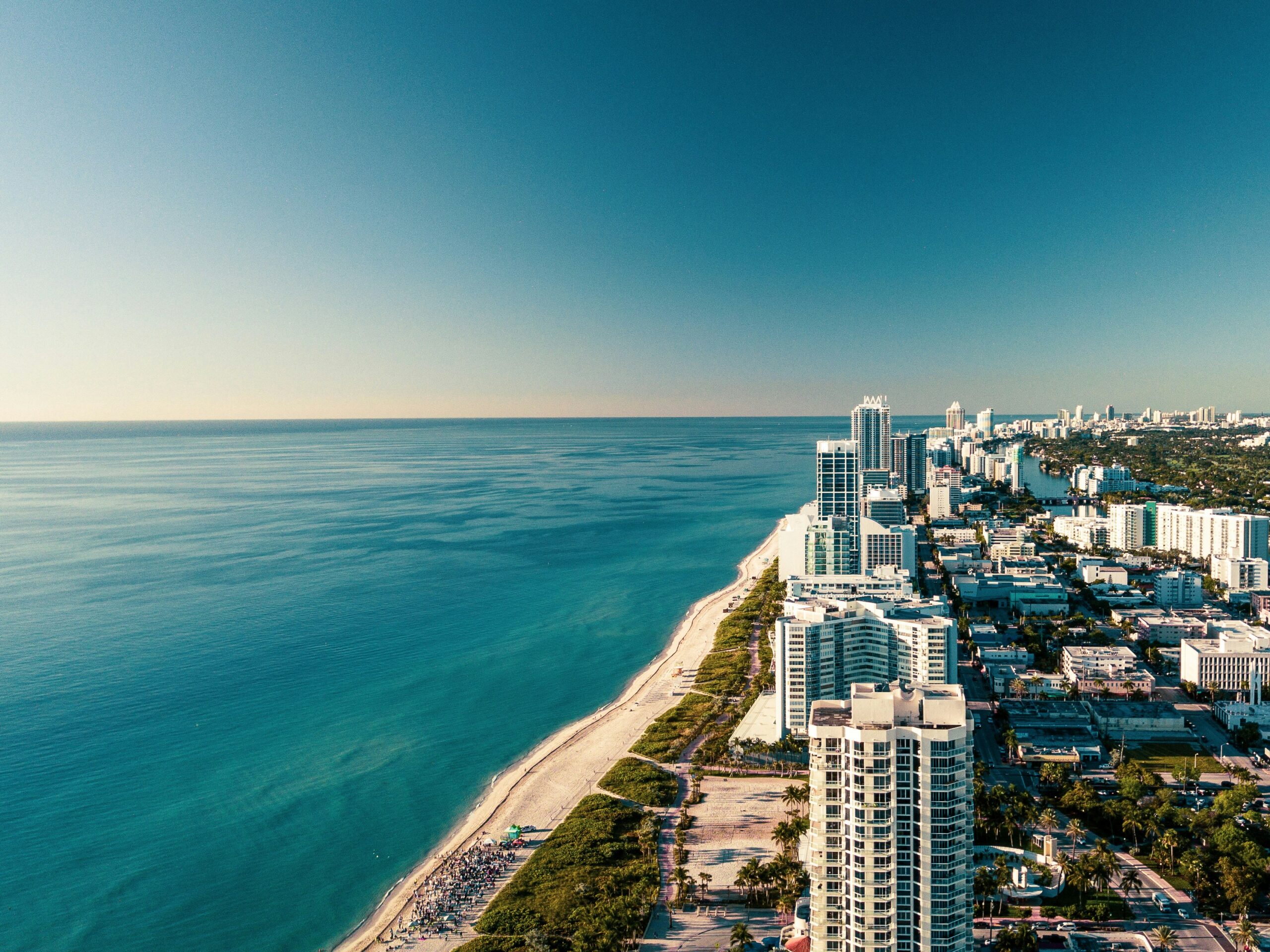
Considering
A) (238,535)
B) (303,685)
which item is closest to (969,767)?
(303,685)

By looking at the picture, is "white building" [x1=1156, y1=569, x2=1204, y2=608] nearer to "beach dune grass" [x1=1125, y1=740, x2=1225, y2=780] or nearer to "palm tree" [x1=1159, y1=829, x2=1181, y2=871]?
"beach dune grass" [x1=1125, y1=740, x2=1225, y2=780]

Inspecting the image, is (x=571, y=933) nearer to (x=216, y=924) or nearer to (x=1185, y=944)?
(x=216, y=924)

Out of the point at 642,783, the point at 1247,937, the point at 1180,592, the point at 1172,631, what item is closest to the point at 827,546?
the point at 1172,631

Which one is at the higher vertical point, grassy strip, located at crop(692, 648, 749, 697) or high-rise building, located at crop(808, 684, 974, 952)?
high-rise building, located at crop(808, 684, 974, 952)

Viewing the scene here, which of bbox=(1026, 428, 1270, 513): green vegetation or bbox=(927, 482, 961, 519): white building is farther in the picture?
bbox=(927, 482, 961, 519): white building

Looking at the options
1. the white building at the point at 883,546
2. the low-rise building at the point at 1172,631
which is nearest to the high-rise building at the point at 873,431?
the white building at the point at 883,546

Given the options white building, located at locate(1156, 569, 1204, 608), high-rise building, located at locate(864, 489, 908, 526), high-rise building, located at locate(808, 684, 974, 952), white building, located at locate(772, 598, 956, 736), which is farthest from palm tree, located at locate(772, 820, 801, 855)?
high-rise building, located at locate(864, 489, 908, 526)
